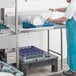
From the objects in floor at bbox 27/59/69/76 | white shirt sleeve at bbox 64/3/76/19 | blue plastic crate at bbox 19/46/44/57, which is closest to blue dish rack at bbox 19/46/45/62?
blue plastic crate at bbox 19/46/44/57

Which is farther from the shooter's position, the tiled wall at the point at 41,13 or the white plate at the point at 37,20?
the tiled wall at the point at 41,13

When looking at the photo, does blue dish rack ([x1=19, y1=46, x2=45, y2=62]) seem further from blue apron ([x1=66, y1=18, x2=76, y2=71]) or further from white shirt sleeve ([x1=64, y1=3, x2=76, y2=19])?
white shirt sleeve ([x1=64, y1=3, x2=76, y2=19])

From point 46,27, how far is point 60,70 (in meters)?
0.90

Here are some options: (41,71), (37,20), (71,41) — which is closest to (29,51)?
(41,71)

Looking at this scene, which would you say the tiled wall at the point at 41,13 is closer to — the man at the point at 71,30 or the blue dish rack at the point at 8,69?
the man at the point at 71,30

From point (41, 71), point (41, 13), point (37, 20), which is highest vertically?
point (41, 13)

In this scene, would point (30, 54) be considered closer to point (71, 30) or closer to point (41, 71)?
point (41, 71)

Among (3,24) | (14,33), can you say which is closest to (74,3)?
(14,33)

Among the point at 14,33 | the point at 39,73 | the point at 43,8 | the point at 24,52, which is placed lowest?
the point at 39,73

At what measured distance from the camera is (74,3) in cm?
319

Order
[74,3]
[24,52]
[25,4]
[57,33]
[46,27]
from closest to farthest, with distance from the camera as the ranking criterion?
[74,3] < [46,27] < [24,52] < [25,4] < [57,33]

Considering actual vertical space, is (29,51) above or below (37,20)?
below

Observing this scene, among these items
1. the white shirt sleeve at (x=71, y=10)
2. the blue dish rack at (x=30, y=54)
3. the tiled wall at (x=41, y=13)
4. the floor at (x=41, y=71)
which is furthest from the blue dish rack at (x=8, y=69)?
the white shirt sleeve at (x=71, y=10)

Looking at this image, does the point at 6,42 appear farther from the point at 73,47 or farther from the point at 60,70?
the point at 60,70
